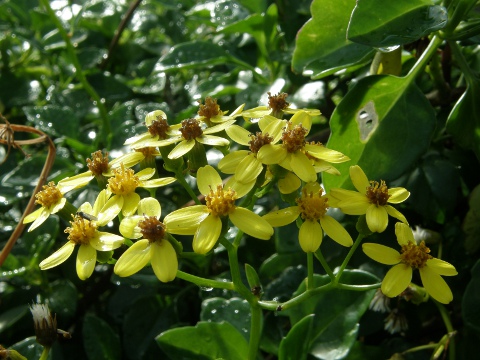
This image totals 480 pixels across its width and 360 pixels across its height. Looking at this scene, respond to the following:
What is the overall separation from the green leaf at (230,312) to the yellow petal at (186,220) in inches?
12.1

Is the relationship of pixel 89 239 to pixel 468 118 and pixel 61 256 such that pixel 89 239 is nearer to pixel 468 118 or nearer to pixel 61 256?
pixel 61 256

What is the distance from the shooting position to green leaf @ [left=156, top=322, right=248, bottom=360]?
108 cm

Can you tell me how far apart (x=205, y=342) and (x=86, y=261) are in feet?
0.90

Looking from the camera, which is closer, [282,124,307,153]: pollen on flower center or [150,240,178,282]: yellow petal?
[150,240,178,282]: yellow petal

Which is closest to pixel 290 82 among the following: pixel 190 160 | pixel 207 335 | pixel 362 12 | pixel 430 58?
pixel 430 58

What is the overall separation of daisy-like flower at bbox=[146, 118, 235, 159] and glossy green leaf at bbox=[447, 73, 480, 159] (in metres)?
0.45

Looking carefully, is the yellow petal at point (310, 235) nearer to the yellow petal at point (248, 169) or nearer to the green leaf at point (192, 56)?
the yellow petal at point (248, 169)

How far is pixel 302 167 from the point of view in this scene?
97cm

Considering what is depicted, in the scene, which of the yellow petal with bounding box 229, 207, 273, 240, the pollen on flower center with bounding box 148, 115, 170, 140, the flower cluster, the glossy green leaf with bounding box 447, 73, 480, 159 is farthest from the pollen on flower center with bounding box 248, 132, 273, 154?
the glossy green leaf with bounding box 447, 73, 480, 159

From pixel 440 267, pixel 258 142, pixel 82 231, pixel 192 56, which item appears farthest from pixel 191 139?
pixel 192 56

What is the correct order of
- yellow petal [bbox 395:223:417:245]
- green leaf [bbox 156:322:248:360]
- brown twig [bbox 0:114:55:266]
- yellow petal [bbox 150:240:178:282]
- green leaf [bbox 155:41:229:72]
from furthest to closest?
green leaf [bbox 155:41:229:72] → brown twig [bbox 0:114:55:266] → green leaf [bbox 156:322:248:360] → yellow petal [bbox 395:223:417:245] → yellow petal [bbox 150:240:178:282]

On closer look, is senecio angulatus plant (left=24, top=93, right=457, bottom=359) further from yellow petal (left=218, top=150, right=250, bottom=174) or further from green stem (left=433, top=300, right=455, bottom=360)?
green stem (left=433, top=300, right=455, bottom=360)

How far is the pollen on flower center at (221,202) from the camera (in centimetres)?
94

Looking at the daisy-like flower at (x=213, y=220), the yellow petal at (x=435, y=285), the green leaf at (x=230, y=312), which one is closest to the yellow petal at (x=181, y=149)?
the daisy-like flower at (x=213, y=220)
